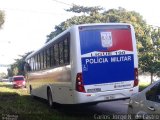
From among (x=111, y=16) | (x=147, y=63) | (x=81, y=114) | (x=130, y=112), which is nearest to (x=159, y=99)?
(x=130, y=112)

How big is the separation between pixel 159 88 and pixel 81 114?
21.9 ft

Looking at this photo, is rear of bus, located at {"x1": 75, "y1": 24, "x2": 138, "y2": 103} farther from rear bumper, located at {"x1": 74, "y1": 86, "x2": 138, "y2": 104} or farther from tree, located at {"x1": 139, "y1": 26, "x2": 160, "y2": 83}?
tree, located at {"x1": 139, "y1": 26, "x2": 160, "y2": 83}

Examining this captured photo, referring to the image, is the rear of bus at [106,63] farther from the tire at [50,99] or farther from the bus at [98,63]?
the tire at [50,99]

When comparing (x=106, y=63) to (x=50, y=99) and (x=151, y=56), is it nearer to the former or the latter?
(x=50, y=99)

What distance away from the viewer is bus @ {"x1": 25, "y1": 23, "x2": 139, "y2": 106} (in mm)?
11805

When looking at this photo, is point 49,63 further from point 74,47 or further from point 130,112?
point 130,112

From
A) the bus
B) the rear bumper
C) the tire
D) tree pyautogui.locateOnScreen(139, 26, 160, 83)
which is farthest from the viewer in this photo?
tree pyautogui.locateOnScreen(139, 26, 160, 83)

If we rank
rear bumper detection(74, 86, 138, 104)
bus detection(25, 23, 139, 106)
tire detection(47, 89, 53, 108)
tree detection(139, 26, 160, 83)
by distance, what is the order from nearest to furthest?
rear bumper detection(74, 86, 138, 104)
bus detection(25, 23, 139, 106)
tire detection(47, 89, 53, 108)
tree detection(139, 26, 160, 83)

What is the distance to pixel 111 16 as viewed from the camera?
55.1m

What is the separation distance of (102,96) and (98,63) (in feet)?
3.79

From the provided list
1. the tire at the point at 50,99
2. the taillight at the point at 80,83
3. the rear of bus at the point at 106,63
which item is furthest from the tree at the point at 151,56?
the taillight at the point at 80,83

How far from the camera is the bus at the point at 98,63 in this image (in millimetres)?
11805

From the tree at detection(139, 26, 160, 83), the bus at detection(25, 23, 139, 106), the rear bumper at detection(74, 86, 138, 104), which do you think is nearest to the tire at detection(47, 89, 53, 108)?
the bus at detection(25, 23, 139, 106)

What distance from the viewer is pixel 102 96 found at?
12.0 meters
